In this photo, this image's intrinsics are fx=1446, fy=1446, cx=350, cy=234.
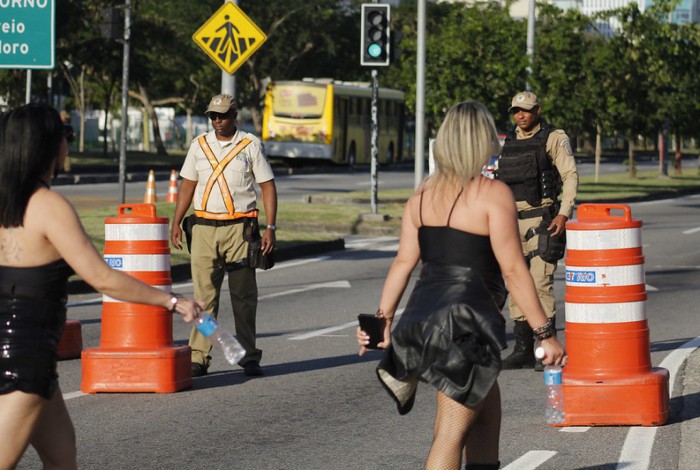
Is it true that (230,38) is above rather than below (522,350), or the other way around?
above

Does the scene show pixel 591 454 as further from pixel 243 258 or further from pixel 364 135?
pixel 364 135

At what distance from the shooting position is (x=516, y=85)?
33938 mm

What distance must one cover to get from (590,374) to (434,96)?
1011 inches

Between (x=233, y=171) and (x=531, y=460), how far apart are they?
142 inches

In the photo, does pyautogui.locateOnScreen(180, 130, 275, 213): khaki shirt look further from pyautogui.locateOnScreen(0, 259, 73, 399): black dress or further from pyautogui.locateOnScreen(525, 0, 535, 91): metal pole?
pyautogui.locateOnScreen(525, 0, 535, 91): metal pole

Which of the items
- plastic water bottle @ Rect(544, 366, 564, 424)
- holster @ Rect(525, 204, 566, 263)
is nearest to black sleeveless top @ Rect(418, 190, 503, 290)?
plastic water bottle @ Rect(544, 366, 564, 424)

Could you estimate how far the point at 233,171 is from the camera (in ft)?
32.9

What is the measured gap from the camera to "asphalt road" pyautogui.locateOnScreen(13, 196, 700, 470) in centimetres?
731

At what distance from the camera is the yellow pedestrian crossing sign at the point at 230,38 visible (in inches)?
720

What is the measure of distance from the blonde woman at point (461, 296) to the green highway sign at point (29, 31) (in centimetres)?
1231

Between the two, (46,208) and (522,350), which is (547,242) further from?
(46,208)

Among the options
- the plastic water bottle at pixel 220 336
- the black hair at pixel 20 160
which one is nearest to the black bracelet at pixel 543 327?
the plastic water bottle at pixel 220 336

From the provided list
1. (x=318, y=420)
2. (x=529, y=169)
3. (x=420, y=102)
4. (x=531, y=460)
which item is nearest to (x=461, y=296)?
(x=531, y=460)

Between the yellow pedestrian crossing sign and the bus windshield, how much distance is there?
1474 inches
